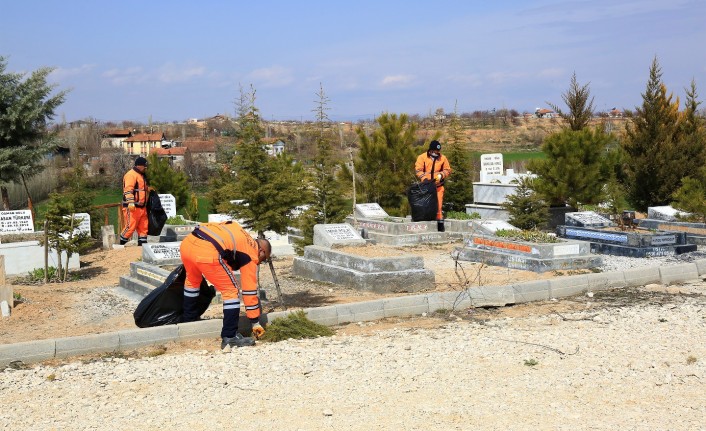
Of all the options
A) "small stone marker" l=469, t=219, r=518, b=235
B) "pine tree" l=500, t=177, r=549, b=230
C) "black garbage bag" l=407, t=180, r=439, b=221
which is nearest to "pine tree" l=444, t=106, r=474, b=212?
"black garbage bag" l=407, t=180, r=439, b=221

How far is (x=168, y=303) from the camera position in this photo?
8.41 m

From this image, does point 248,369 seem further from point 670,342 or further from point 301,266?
point 301,266

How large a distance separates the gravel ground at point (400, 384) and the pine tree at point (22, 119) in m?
14.7

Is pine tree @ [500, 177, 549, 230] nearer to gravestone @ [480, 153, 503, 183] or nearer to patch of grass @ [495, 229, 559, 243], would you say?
patch of grass @ [495, 229, 559, 243]

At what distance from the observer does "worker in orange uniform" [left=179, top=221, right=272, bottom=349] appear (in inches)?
306

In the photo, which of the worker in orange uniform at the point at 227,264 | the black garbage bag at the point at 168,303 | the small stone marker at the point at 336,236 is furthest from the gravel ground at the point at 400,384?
the small stone marker at the point at 336,236

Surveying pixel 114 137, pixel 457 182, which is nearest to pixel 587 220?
pixel 457 182

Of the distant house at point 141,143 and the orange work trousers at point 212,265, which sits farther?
the distant house at point 141,143

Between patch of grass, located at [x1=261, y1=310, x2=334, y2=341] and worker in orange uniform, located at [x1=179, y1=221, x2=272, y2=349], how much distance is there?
0.26 meters

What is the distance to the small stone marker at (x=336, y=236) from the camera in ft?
45.3

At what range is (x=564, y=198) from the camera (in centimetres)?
2056

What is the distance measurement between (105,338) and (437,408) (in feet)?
11.3

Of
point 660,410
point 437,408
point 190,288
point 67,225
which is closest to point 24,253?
point 67,225

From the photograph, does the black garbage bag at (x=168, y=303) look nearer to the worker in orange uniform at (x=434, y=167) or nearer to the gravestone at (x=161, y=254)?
the gravestone at (x=161, y=254)
